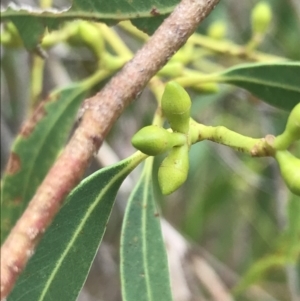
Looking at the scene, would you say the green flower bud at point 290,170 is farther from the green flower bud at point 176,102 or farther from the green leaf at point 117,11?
the green leaf at point 117,11

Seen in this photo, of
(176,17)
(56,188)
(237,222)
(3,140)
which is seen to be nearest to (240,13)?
(237,222)

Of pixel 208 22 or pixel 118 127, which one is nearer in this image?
pixel 208 22

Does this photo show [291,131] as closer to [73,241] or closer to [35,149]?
[73,241]

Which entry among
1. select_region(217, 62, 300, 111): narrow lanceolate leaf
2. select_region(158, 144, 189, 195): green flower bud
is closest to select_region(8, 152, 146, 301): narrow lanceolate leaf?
select_region(158, 144, 189, 195): green flower bud

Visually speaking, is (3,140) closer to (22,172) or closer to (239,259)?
(22,172)

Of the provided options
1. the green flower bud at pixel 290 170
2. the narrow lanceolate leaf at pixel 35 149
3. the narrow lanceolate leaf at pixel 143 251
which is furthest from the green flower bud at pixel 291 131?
the narrow lanceolate leaf at pixel 35 149

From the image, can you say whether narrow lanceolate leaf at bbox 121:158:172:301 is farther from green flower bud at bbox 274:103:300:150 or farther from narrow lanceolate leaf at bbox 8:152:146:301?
green flower bud at bbox 274:103:300:150
